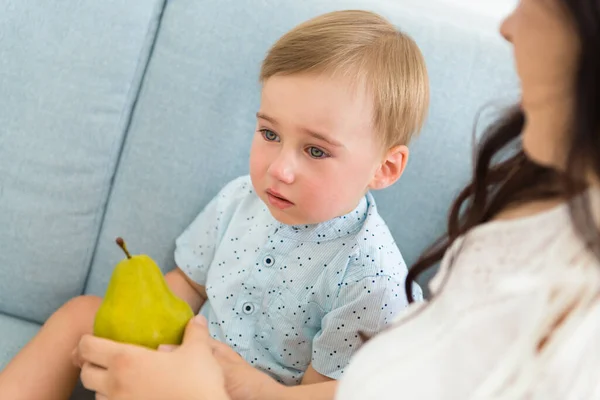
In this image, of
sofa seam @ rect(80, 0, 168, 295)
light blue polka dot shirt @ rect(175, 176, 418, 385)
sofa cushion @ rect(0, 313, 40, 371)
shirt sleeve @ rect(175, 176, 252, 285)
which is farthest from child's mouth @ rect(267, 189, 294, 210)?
sofa cushion @ rect(0, 313, 40, 371)

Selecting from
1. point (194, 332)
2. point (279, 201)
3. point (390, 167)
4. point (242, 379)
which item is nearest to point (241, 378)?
point (242, 379)

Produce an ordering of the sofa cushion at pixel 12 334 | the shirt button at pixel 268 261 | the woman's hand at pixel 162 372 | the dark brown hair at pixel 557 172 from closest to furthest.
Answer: the dark brown hair at pixel 557 172
the woman's hand at pixel 162 372
the shirt button at pixel 268 261
the sofa cushion at pixel 12 334

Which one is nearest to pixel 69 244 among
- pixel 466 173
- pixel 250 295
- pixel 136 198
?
pixel 136 198

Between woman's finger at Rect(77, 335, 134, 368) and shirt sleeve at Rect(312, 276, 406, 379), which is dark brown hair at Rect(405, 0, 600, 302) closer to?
shirt sleeve at Rect(312, 276, 406, 379)

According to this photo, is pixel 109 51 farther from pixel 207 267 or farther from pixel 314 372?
pixel 314 372

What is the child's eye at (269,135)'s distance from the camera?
3.27 feet

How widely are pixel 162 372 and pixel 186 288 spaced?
41 cm

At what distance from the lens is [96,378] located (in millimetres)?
940

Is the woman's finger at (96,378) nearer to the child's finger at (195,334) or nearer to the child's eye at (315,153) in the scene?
the child's finger at (195,334)

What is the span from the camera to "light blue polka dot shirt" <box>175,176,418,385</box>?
1.02 meters

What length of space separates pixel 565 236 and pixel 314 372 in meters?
0.59

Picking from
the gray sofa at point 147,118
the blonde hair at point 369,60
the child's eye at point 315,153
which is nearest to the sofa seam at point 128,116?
the gray sofa at point 147,118

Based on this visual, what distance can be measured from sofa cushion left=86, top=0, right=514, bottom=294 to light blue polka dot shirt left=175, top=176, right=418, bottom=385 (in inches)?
3.4

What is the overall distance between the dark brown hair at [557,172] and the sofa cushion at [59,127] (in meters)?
0.67
